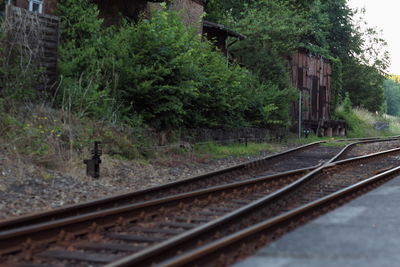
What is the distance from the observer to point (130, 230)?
604 centimetres

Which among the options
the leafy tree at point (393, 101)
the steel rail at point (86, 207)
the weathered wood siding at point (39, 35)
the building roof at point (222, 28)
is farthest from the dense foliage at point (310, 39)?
the leafy tree at point (393, 101)

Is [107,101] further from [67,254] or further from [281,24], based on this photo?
[281,24]

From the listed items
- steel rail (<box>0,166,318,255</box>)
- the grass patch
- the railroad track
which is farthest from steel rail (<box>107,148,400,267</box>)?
the grass patch

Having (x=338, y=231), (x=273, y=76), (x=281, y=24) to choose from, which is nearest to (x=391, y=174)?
(x=338, y=231)

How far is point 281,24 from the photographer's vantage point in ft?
93.9

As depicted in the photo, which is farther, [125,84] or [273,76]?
[273,76]

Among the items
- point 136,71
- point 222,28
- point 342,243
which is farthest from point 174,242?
point 222,28

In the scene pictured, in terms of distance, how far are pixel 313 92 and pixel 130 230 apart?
95.0 feet

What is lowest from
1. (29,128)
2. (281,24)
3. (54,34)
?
(29,128)

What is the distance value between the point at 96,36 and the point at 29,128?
628 cm

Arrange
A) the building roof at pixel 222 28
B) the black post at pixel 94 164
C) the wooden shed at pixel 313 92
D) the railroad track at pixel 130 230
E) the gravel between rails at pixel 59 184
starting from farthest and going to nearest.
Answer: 1. the wooden shed at pixel 313 92
2. the building roof at pixel 222 28
3. the black post at pixel 94 164
4. the gravel between rails at pixel 59 184
5. the railroad track at pixel 130 230

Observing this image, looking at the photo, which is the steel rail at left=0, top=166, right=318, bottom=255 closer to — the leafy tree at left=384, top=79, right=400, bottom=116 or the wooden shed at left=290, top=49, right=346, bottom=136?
the wooden shed at left=290, top=49, right=346, bottom=136

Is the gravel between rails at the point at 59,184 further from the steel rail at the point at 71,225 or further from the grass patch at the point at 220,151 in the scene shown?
the grass patch at the point at 220,151

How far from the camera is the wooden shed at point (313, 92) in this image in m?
30.4
